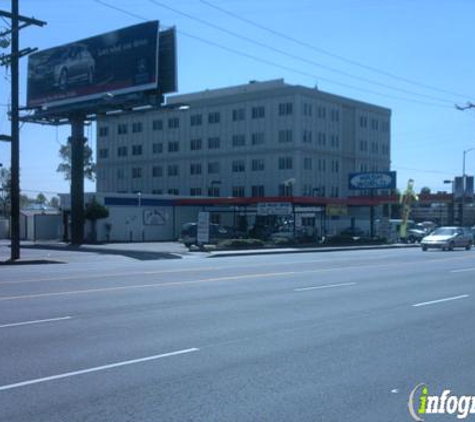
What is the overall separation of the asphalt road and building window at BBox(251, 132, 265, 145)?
212ft

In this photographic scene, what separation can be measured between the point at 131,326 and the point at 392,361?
441 centimetres

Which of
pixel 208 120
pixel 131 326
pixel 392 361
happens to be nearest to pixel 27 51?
pixel 131 326

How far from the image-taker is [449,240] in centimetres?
4219

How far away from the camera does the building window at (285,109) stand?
256 ft

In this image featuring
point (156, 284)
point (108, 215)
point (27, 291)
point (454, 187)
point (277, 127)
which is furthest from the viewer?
point (277, 127)

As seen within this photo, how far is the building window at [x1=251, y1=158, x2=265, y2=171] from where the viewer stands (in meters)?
80.4

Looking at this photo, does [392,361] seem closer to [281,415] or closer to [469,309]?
[281,415]

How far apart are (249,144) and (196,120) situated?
916cm

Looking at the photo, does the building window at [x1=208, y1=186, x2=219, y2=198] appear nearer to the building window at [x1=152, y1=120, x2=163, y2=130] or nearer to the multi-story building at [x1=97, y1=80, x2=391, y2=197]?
the multi-story building at [x1=97, y1=80, x2=391, y2=197]

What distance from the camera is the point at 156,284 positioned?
17922 millimetres

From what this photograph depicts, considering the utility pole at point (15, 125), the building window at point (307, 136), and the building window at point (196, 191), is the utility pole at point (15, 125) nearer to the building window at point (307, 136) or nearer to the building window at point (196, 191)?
the building window at point (307, 136)

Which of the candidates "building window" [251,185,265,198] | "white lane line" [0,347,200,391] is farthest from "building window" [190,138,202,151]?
"white lane line" [0,347,200,391]

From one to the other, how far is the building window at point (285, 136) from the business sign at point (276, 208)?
105ft

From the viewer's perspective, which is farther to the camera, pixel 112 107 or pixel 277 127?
pixel 277 127
